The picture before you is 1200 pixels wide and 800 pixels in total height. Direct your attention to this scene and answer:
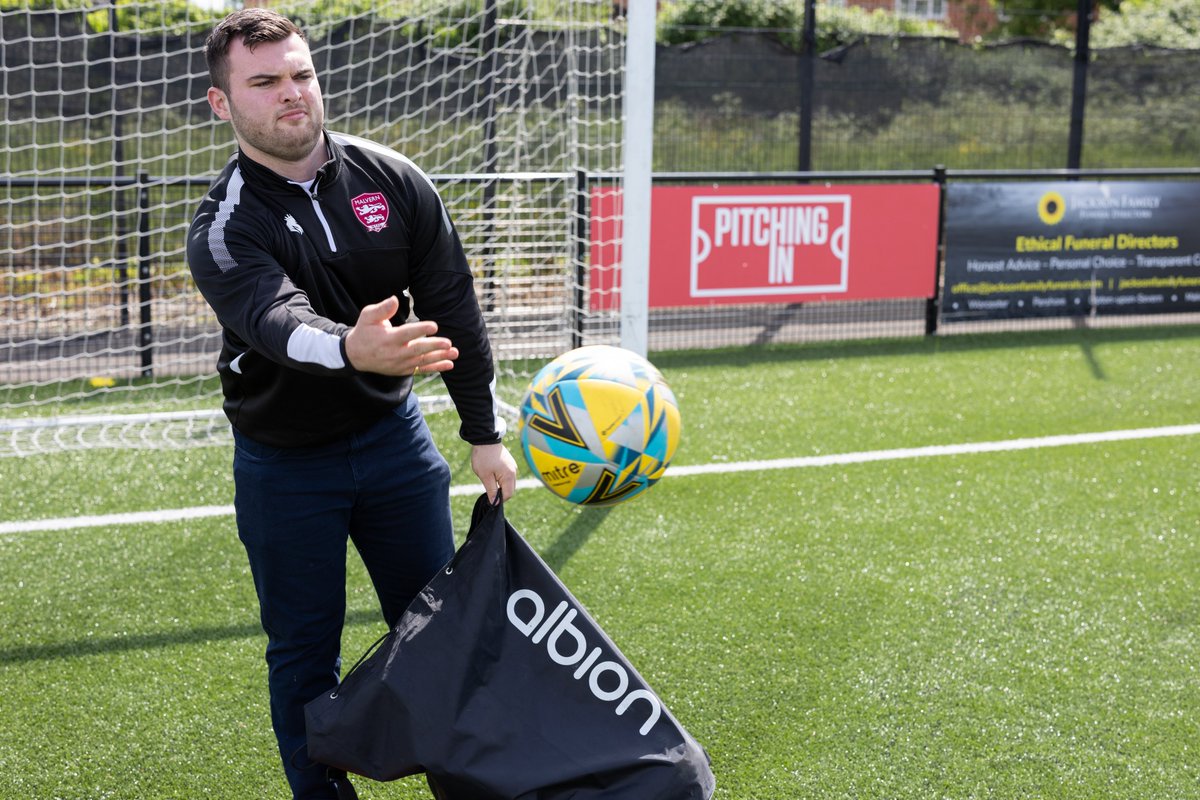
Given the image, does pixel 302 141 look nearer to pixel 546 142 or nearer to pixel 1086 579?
pixel 1086 579

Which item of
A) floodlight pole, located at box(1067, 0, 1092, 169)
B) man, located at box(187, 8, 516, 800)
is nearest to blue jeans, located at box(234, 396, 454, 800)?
man, located at box(187, 8, 516, 800)

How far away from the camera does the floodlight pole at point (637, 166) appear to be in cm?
530

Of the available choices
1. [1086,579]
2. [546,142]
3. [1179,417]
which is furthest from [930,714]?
[546,142]

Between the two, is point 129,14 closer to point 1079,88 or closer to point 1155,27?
point 1079,88

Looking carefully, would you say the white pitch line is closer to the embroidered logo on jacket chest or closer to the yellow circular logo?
the embroidered logo on jacket chest

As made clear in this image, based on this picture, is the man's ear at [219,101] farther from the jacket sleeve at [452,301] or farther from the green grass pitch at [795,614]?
the green grass pitch at [795,614]

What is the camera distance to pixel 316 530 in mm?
2812

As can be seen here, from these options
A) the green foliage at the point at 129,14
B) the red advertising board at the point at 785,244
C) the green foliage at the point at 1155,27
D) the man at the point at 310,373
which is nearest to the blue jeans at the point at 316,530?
the man at the point at 310,373

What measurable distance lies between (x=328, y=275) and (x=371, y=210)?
0.19 m

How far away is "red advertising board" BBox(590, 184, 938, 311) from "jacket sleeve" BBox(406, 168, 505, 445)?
5.66 m

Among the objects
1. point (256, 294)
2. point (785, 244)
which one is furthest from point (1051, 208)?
point (256, 294)

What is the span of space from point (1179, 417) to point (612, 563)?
425 centimetres

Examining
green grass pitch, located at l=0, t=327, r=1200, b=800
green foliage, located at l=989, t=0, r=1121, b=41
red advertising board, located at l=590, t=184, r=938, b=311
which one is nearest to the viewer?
green grass pitch, located at l=0, t=327, r=1200, b=800

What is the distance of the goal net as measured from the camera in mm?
7414
